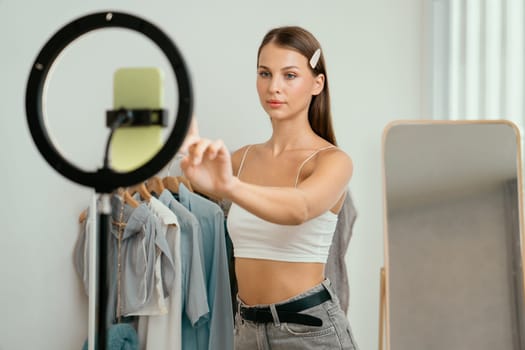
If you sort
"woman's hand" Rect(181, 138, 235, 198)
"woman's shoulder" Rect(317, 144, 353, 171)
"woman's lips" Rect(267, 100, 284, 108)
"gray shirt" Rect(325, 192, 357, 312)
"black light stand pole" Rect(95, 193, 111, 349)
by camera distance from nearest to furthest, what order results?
"black light stand pole" Rect(95, 193, 111, 349), "woman's hand" Rect(181, 138, 235, 198), "woman's shoulder" Rect(317, 144, 353, 171), "woman's lips" Rect(267, 100, 284, 108), "gray shirt" Rect(325, 192, 357, 312)

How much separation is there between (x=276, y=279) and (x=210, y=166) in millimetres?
684

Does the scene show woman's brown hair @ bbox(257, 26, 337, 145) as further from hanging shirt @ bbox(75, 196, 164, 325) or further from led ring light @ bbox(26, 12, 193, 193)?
led ring light @ bbox(26, 12, 193, 193)

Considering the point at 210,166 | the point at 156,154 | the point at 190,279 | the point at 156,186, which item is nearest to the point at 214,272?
the point at 190,279

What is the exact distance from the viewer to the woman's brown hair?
5.73 feet

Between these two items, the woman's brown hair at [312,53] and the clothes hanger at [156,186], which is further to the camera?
the clothes hanger at [156,186]

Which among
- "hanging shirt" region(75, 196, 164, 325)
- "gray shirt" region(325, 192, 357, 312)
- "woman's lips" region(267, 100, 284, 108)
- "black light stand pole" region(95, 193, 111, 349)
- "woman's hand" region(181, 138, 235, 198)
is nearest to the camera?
"black light stand pole" region(95, 193, 111, 349)

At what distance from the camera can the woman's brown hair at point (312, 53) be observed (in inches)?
68.7

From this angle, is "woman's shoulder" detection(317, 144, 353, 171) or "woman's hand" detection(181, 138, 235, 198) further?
"woman's shoulder" detection(317, 144, 353, 171)

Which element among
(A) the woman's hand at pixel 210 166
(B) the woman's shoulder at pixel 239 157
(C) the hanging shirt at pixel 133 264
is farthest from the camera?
(C) the hanging shirt at pixel 133 264

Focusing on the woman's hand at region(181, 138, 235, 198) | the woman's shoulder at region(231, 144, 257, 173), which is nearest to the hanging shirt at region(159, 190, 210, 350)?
the woman's shoulder at region(231, 144, 257, 173)

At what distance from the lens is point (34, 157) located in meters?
2.50

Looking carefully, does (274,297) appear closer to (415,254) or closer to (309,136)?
(309,136)

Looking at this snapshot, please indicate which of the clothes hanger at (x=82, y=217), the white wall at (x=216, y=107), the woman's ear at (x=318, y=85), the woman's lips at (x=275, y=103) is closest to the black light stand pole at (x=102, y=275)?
the woman's lips at (x=275, y=103)

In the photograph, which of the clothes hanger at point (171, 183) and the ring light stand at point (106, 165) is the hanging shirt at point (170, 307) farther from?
the ring light stand at point (106, 165)
